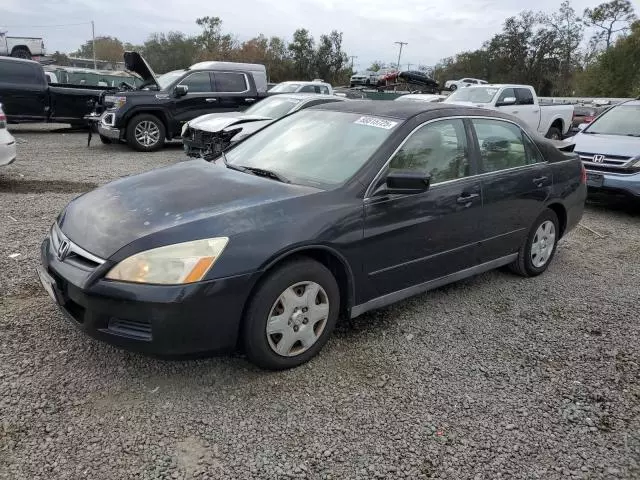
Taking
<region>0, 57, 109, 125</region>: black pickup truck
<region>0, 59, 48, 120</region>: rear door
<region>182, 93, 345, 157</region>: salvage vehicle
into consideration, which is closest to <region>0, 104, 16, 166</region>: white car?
<region>182, 93, 345, 157</region>: salvage vehicle

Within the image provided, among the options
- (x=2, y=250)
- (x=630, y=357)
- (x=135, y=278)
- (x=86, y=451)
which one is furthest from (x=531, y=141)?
(x=2, y=250)

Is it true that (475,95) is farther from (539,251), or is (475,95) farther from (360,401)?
(360,401)

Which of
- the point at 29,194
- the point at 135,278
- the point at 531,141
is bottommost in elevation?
the point at 29,194

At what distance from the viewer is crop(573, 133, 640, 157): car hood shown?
7.49 m

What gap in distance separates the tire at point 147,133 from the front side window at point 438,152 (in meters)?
9.10

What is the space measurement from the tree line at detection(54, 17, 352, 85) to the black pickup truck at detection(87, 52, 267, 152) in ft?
128

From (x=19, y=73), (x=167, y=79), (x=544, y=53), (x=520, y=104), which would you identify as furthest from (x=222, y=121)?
(x=544, y=53)

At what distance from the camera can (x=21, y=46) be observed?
30.2 metres

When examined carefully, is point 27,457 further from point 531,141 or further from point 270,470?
point 531,141

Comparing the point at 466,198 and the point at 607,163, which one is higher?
the point at 466,198

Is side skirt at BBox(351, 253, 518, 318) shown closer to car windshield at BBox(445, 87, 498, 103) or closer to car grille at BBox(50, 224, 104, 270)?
car grille at BBox(50, 224, 104, 270)

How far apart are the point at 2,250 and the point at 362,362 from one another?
140 inches

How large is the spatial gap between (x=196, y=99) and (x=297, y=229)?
9.97 m

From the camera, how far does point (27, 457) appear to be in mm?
2379
